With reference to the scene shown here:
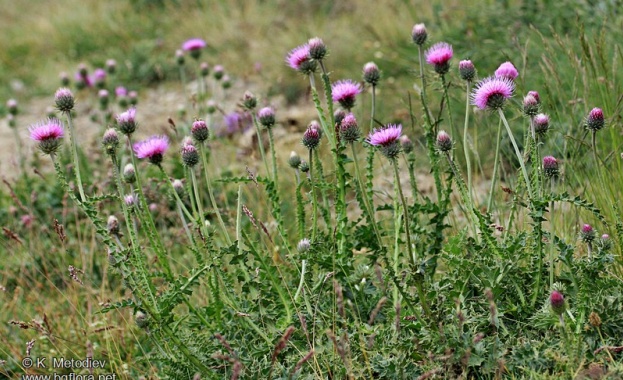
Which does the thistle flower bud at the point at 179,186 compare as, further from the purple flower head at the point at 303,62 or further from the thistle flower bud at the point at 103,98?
the thistle flower bud at the point at 103,98

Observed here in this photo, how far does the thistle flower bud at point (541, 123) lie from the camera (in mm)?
2348

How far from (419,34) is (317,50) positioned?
458 millimetres

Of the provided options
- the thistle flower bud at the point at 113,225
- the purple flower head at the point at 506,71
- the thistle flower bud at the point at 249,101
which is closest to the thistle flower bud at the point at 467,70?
the purple flower head at the point at 506,71

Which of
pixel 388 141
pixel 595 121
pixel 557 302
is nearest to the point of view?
pixel 557 302

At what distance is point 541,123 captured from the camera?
2.36 m

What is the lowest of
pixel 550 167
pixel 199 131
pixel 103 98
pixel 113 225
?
pixel 550 167

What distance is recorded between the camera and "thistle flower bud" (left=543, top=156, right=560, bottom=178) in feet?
7.67

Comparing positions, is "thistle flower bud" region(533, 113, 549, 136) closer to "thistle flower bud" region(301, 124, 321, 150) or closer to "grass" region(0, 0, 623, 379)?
"grass" region(0, 0, 623, 379)

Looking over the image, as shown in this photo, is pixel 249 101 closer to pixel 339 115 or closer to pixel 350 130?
pixel 339 115

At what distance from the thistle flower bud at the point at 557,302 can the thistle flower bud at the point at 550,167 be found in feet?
1.63

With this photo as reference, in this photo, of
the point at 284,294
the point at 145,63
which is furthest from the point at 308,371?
the point at 145,63

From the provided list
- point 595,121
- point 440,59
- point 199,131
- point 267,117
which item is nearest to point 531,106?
point 595,121

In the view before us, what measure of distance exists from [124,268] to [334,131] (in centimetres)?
76

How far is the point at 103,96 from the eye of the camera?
4.77m
